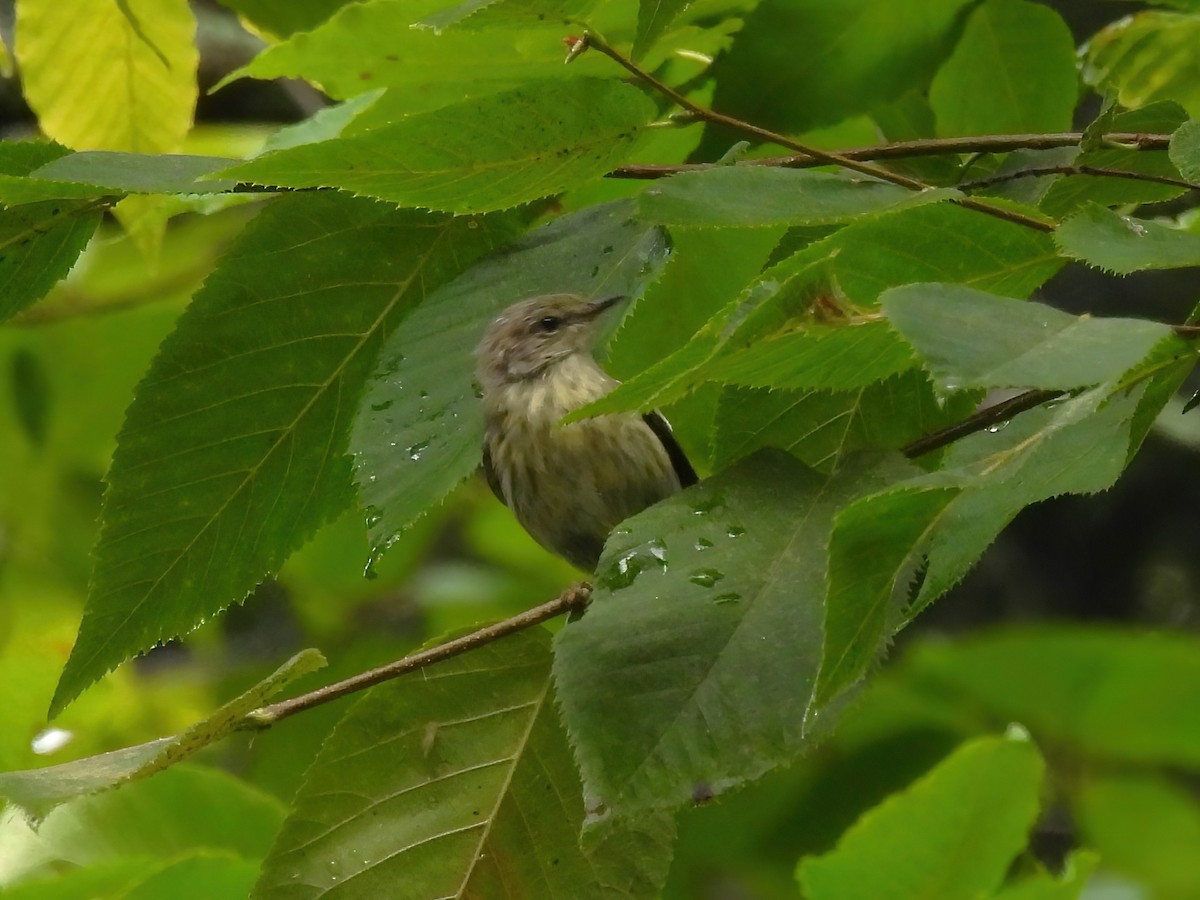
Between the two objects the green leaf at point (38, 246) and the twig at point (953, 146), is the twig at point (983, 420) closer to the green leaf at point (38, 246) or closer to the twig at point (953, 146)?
the twig at point (953, 146)

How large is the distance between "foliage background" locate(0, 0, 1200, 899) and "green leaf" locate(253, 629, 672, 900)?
0.28 feet

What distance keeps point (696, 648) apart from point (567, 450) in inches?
35.9

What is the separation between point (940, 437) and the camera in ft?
3.15

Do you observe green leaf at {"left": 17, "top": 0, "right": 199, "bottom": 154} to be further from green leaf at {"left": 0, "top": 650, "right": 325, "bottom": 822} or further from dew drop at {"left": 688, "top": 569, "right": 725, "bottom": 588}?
dew drop at {"left": 688, "top": 569, "right": 725, "bottom": 588}

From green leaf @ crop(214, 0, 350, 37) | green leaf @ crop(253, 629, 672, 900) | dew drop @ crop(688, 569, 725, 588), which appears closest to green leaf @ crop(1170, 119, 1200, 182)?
dew drop @ crop(688, 569, 725, 588)

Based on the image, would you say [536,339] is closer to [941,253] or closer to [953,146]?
[953,146]

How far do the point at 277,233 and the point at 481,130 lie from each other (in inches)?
11.8

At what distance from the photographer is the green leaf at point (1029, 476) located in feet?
2.33

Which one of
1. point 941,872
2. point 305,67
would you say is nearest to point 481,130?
point 305,67

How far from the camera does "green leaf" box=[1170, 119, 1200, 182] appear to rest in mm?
840

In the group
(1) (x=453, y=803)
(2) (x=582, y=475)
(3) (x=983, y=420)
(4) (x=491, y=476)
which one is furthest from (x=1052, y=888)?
(4) (x=491, y=476)

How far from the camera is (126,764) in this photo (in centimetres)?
88

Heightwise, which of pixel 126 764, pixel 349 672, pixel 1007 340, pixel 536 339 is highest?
pixel 1007 340

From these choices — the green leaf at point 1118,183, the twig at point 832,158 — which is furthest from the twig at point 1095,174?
the twig at point 832,158
